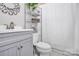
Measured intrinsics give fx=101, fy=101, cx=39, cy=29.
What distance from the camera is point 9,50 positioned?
119cm

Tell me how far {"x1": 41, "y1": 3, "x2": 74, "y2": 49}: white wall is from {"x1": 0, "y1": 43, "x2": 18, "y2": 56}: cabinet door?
0.48 m

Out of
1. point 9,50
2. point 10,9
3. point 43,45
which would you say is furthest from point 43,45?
point 10,9

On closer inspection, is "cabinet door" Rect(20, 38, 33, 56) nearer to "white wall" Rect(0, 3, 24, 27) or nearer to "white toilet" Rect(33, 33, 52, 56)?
"white toilet" Rect(33, 33, 52, 56)

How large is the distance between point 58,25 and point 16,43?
0.68 m

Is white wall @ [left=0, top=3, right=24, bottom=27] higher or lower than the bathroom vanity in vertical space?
higher

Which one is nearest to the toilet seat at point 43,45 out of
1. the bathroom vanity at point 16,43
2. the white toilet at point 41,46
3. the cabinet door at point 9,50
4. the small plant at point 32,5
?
the white toilet at point 41,46

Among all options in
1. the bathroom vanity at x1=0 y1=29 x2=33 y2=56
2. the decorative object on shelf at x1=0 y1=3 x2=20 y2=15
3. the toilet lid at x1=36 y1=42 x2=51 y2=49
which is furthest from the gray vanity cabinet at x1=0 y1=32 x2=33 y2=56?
the decorative object on shelf at x1=0 y1=3 x2=20 y2=15

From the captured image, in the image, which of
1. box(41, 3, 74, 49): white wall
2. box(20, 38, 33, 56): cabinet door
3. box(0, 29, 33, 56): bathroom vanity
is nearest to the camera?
box(0, 29, 33, 56): bathroom vanity

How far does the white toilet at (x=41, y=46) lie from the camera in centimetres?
150

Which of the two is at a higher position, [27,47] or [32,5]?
[32,5]

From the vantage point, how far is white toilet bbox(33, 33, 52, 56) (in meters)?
1.50

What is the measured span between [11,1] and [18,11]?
0.56 feet

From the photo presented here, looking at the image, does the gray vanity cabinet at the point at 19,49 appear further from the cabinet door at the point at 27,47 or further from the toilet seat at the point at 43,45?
the toilet seat at the point at 43,45

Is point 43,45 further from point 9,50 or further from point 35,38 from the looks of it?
point 9,50
